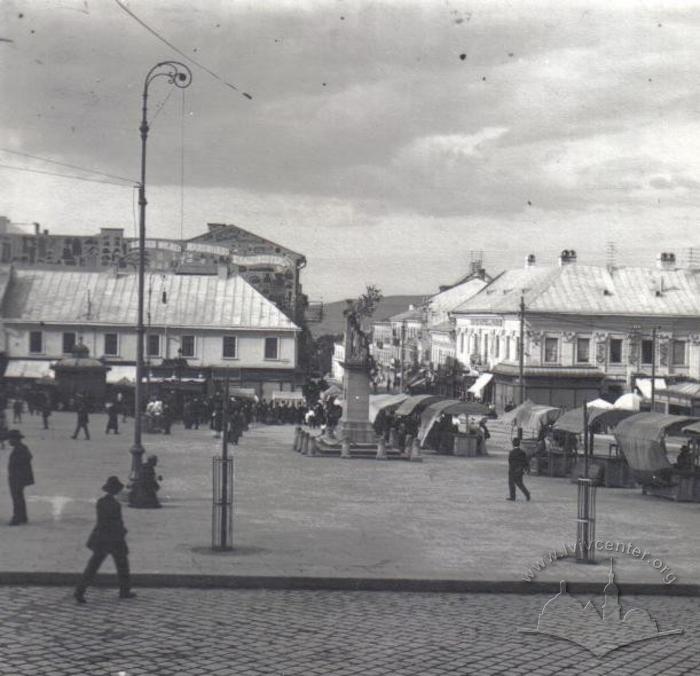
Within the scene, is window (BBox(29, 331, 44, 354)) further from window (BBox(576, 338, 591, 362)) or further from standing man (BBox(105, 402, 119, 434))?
window (BBox(576, 338, 591, 362))

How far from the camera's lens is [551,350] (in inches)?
2421

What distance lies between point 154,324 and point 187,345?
231 centimetres

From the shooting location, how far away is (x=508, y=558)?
1525cm

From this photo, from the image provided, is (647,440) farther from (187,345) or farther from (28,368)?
(28,368)

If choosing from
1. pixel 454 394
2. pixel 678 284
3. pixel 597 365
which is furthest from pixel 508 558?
pixel 454 394

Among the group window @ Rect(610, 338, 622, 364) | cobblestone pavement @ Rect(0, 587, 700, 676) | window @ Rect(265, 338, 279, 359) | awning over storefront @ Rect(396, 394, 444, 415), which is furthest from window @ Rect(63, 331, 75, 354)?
cobblestone pavement @ Rect(0, 587, 700, 676)

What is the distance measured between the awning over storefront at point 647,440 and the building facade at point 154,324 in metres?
34.6

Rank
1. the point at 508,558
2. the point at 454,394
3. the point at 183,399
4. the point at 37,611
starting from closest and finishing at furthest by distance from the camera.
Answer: the point at 37,611 < the point at 508,558 < the point at 183,399 < the point at 454,394

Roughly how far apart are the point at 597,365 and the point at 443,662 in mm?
53802

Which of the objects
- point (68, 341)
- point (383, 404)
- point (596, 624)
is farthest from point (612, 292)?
point (596, 624)

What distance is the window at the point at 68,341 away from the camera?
5809 cm

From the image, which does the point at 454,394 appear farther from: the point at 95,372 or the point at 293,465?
the point at 293,465

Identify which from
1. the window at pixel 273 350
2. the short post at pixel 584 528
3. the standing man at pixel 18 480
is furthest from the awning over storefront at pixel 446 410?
the window at pixel 273 350

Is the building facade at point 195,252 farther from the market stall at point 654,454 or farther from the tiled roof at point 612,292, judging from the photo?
the market stall at point 654,454
